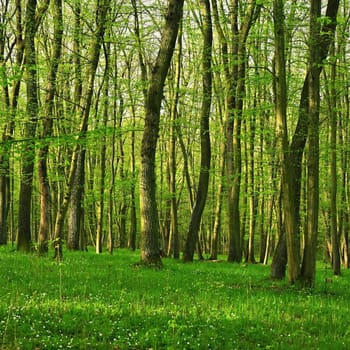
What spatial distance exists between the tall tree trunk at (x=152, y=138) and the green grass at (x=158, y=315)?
2.72m

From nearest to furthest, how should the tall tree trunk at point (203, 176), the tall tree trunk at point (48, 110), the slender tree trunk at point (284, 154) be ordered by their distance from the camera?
1. the slender tree trunk at point (284, 154)
2. the tall tree trunk at point (48, 110)
3. the tall tree trunk at point (203, 176)

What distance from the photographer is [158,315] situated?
22.3 feet

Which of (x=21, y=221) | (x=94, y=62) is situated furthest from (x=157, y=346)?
(x=21, y=221)

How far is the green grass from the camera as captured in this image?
5.82 metres

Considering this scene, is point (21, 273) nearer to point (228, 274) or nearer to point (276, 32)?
point (228, 274)

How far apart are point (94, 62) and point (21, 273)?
7.15m

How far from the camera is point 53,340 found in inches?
221

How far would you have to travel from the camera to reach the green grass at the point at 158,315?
19.1 feet

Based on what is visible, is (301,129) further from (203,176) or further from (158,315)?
(203,176)

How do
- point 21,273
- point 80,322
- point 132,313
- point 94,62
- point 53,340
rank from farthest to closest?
point 94,62
point 21,273
point 132,313
point 80,322
point 53,340

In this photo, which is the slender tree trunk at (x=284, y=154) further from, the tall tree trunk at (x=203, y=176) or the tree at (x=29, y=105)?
the tall tree trunk at (x=203, y=176)

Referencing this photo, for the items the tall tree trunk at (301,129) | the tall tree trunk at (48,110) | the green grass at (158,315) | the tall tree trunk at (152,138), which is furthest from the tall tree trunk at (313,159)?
the tall tree trunk at (48,110)

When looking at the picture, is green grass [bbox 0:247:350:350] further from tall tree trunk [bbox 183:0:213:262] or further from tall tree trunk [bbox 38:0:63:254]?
tall tree trunk [bbox 183:0:213:262]

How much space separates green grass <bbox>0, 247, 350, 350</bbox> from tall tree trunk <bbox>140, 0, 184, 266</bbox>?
2.72 metres
